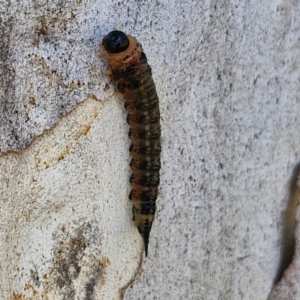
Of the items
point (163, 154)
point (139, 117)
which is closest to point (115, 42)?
point (139, 117)

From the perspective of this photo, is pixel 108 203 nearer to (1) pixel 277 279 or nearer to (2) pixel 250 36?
(2) pixel 250 36

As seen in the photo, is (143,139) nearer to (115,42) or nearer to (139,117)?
(139,117)

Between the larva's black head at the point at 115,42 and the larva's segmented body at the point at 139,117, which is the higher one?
the larva's black head at the point at 115,42

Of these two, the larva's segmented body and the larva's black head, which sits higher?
the larva's black head

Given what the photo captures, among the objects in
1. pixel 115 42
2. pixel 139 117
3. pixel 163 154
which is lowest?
pixel 163 154

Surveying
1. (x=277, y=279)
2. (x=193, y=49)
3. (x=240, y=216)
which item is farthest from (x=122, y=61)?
(x=277, y=279)
